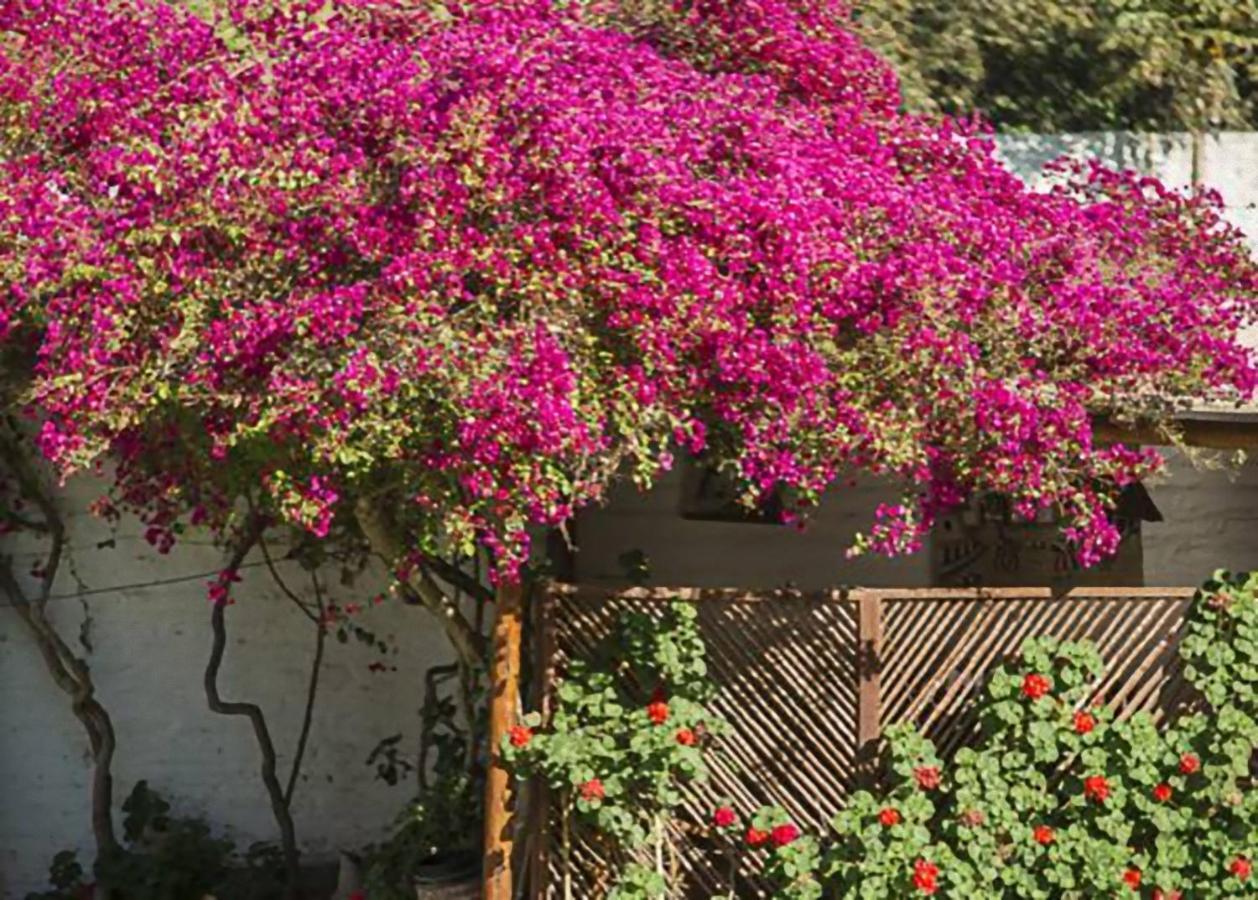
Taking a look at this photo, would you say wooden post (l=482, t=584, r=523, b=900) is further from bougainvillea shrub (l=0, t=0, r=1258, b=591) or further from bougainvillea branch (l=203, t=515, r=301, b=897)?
bougainvillea branch (l=203, t=515, r=301, b=897)

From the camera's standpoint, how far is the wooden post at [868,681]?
807 centimetres

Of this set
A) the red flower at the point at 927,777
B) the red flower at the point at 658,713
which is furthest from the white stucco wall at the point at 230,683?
the red flower at the point at 927,777

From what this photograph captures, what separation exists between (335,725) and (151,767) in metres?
0.82

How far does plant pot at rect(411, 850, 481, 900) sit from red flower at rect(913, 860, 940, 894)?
1.68 metres

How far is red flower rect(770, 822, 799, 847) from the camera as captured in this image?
7.89m

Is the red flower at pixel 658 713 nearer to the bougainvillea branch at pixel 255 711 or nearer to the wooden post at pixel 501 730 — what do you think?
the wooden post at pixel 501 730

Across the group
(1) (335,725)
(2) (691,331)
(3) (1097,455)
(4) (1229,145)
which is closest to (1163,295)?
(3) (1097,455)

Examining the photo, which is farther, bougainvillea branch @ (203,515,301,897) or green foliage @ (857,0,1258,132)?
green foliage @ (857,0,1258,132)

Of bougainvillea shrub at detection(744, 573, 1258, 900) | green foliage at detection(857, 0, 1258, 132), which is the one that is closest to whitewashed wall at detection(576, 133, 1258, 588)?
green foliage at detection(857, 0, 1258, 132)

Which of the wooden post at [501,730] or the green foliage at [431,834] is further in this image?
the green foliage at [431,834]

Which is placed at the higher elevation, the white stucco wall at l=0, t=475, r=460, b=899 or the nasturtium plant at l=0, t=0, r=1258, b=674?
the nasturtium plant at l=0, t=0, r=1258, b=674

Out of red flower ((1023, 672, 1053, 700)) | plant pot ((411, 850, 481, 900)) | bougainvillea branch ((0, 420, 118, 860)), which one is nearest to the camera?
red flower ((1023, 672, 1053, 700))

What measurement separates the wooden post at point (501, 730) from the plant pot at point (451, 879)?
305 mm

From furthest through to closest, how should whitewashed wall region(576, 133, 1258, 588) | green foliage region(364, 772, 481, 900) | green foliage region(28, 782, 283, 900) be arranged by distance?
whitewashed wall region(576, 133, 1258, 588) < green foliage region(28, 782, 283, 900) < green foliage region(364, 772, 481, 900)
